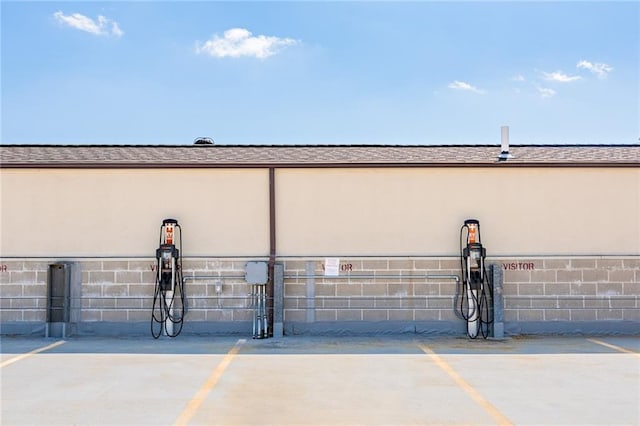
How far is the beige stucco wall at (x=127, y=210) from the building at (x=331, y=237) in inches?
0.8

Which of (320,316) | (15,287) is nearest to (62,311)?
(15,287)

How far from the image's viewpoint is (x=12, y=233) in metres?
10.6

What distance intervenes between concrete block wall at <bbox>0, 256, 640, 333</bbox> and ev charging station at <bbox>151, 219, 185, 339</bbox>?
0.53 feet

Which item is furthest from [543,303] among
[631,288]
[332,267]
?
[332,267]

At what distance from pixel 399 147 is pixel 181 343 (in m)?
6.02

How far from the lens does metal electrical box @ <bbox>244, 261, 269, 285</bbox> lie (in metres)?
9.98

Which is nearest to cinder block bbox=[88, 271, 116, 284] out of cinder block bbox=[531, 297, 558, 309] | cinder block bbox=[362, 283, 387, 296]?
cinder block bbox=[362, 283, 387, 296]

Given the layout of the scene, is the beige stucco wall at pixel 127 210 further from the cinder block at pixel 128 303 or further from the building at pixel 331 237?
the cinder block at pixel 128 303

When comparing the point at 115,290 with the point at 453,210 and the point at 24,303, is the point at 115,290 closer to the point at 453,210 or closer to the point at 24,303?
the point at 24,303

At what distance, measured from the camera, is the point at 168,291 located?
1018 centimetres

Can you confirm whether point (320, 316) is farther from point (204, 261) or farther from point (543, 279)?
point (543, 279)
